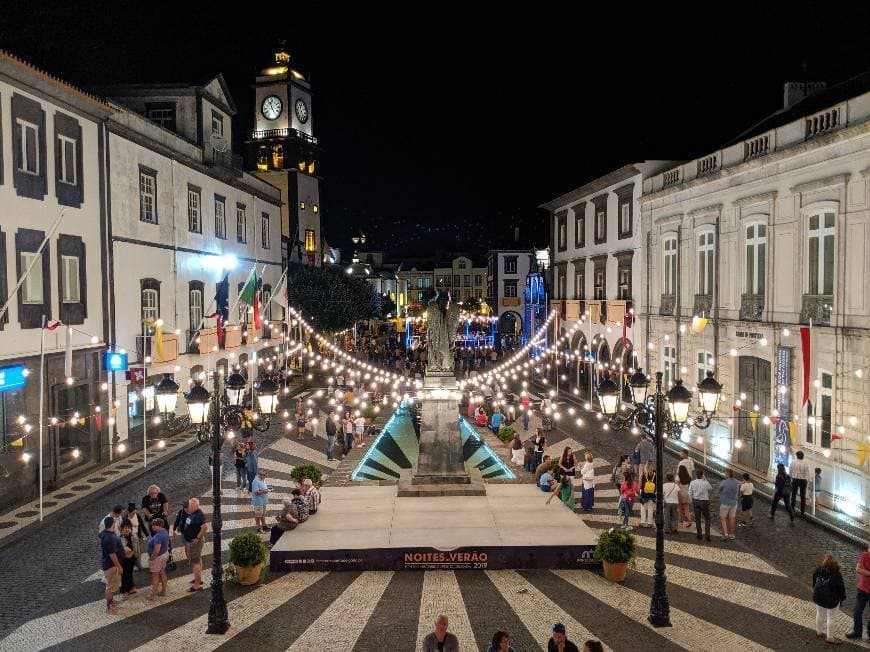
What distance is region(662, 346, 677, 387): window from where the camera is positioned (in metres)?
29.5

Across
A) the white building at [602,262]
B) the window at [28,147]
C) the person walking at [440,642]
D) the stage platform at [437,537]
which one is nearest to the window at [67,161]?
the window at [28,147]

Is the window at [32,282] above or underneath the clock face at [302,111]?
underneath

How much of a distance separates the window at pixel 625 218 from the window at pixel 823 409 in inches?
635

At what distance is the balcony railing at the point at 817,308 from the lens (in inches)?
766

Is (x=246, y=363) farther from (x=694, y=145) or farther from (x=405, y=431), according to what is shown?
(x=694, y=145)

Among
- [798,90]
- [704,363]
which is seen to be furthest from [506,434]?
[798,90]

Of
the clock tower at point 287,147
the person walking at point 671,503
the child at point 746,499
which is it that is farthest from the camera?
the clock tower at point 287,147

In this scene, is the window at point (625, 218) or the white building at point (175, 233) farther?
the window at point (625, 218)

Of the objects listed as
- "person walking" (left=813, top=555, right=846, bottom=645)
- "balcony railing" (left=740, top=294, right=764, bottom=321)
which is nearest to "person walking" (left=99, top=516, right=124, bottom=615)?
"person walking" (left=813, top=555, right=846, bottom=645)

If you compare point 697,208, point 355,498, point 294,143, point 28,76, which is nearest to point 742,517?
point 355,498

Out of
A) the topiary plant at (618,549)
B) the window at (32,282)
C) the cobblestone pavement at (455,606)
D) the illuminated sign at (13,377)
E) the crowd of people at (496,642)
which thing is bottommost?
the cobblestone pavement at (455,606)

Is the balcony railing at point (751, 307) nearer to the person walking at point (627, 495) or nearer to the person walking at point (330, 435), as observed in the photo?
the person walking at point (627, 495)

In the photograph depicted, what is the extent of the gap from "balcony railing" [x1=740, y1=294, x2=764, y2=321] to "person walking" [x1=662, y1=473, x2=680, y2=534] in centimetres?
892

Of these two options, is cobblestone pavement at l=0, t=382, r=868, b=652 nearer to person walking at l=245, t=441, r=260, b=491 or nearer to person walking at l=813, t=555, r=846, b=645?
person walking at l=813, t=555, r=846, b=645
